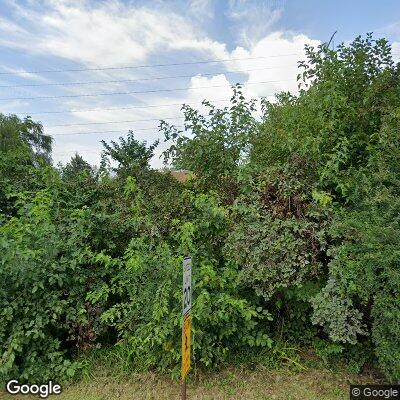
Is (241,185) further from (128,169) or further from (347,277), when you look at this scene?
(128,169)

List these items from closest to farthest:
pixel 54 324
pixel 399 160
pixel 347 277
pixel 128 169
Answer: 1. pixel 347 277
2. pixel 399 160
3. pixel 54 324
4. pixel 128 169

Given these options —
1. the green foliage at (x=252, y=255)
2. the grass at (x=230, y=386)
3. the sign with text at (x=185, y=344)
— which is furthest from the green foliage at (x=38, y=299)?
the sign with text at (x=185, y=344)

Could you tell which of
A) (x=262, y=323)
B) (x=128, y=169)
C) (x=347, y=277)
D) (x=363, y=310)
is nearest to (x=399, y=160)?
(x=347, y=277)

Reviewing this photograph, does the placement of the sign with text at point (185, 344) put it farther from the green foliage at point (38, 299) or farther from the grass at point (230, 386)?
the green foliage at point (38, 299)

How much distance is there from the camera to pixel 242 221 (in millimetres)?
3945

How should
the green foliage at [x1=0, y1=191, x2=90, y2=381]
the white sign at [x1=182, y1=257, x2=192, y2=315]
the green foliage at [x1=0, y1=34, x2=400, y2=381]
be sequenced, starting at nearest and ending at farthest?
the white sign at [x1=182, y1=257, x2=192, y2=315]
the green foliage at [x1=0, y1=34, x2=400, y2=381]
the green foliage at [x1=0, y1=191, x2=90, y2=381]

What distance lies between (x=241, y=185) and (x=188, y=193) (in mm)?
643

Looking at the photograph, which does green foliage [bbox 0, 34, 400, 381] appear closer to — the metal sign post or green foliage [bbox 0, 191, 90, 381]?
green foliage [bbox 0, 191, 90, 381]

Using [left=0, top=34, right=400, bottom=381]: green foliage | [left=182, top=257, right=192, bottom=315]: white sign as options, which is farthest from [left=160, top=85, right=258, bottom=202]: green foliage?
[left=182, top=257, right=192, bottom=315]: white sign

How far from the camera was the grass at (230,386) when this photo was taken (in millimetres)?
3471

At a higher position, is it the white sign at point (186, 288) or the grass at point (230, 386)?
the white sign at point (186, 288)

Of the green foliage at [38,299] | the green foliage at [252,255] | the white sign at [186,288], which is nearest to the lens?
the white sign at [186,288]

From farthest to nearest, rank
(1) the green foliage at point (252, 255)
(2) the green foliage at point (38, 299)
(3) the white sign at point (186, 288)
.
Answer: (2) the green foliage at point (38, 299) → (1) the green foliage at point (252, 255) → (3) the white sign at point (186, 288)

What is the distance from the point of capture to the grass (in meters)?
3.47
